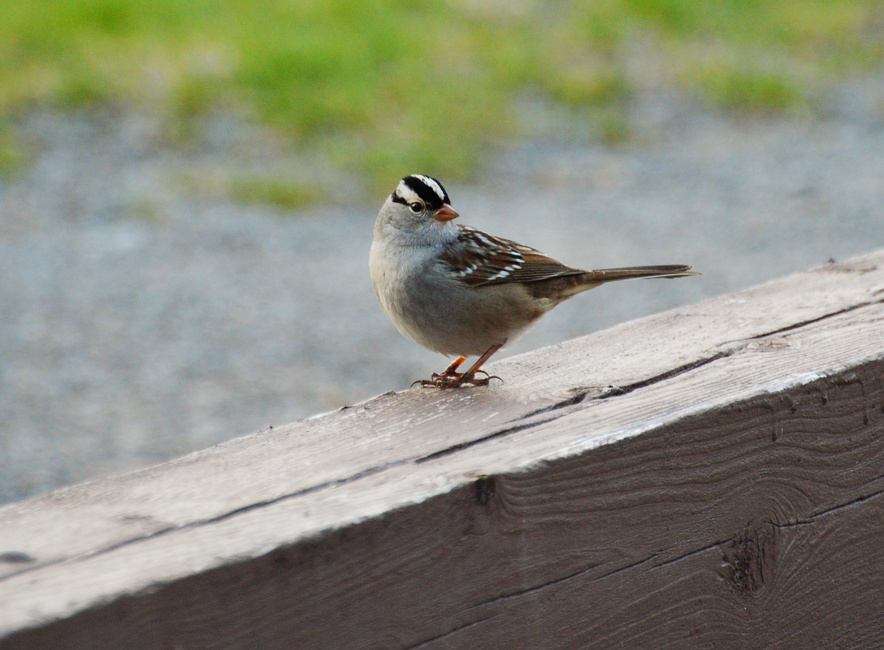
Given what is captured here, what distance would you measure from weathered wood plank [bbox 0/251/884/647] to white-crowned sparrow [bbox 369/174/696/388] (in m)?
0.85

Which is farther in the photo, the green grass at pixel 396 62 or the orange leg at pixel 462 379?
the green grass at pixel 396 62

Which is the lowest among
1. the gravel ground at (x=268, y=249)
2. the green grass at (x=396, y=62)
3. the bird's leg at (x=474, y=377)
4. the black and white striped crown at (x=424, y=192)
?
the bird's leg at (x=474, y=377)

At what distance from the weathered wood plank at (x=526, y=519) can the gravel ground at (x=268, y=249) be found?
3.51 metres

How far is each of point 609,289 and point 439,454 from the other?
5.67 meters

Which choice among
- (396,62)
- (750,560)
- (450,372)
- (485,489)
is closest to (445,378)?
(450,372)

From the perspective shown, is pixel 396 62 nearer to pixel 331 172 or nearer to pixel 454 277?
pixel 331 172

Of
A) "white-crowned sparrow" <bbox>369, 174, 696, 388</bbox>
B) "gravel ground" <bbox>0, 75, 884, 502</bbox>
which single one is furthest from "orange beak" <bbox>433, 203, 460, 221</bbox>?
"gravel ground" <bbox>0, 75, 884, 502</bbox>

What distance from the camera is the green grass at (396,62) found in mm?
9148

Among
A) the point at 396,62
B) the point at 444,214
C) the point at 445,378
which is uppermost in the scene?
the point at 396,62

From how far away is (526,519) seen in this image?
1.52 meters

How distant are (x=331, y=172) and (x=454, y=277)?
225 inches

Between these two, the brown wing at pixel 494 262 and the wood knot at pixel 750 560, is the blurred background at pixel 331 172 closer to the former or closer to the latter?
the brown wing at pixel 494 262

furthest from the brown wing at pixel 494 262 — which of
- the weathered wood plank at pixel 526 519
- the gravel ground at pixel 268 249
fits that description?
the gravel ground at pixel 268 249

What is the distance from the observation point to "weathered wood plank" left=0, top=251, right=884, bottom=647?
50.7 inches
